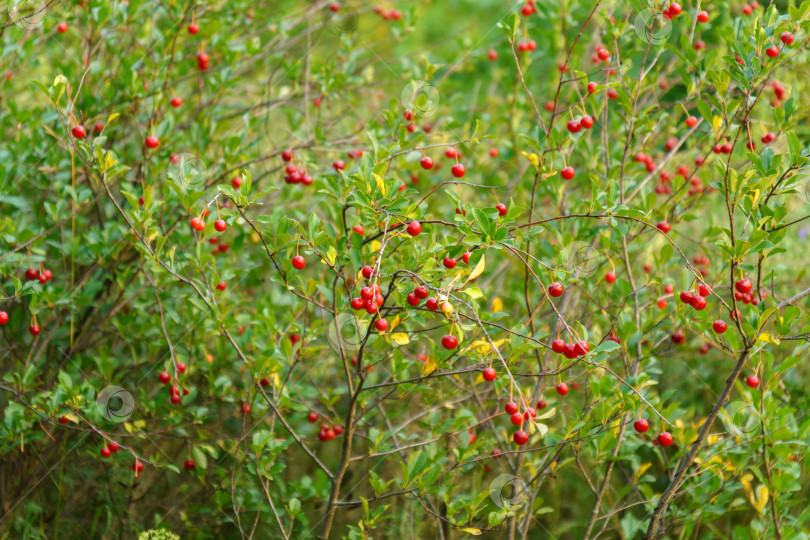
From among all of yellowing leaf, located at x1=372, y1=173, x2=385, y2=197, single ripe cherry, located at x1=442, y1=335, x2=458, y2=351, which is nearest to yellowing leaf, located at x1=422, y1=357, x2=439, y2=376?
single ripe cherry, located at x1=442, y1=335, x2=458, y2=351

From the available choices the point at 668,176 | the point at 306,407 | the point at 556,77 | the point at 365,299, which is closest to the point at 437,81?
the point at 556,77

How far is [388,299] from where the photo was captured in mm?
1859

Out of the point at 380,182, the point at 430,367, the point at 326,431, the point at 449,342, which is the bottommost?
the point at 326,431

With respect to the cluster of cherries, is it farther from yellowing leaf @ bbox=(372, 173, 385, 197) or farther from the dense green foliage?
yellowing leaf @ bbox=(372, 173, 385, 197)

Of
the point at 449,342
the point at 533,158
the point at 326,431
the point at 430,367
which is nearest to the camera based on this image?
the point at 449,342

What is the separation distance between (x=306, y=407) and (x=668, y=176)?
4.44 feet

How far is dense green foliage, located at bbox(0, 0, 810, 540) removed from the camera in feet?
5.39

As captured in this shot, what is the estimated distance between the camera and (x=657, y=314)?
208cm

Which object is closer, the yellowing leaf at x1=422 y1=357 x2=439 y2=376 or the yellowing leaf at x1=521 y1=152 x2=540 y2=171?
the yellowing leaf at x1=422 y1=357 x2=439 y2=376

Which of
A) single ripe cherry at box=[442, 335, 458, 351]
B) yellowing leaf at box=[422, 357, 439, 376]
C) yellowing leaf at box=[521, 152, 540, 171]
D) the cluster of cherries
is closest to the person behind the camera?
single ripe cherry at box=[442, 335, 458, 351]

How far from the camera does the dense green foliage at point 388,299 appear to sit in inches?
64.6

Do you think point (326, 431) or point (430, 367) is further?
point (326, 431)

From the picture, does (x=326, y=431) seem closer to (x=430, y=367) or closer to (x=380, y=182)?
(x=430, y=367)

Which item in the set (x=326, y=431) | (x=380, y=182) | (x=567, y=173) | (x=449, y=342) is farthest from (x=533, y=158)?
(x=326, y=431)
